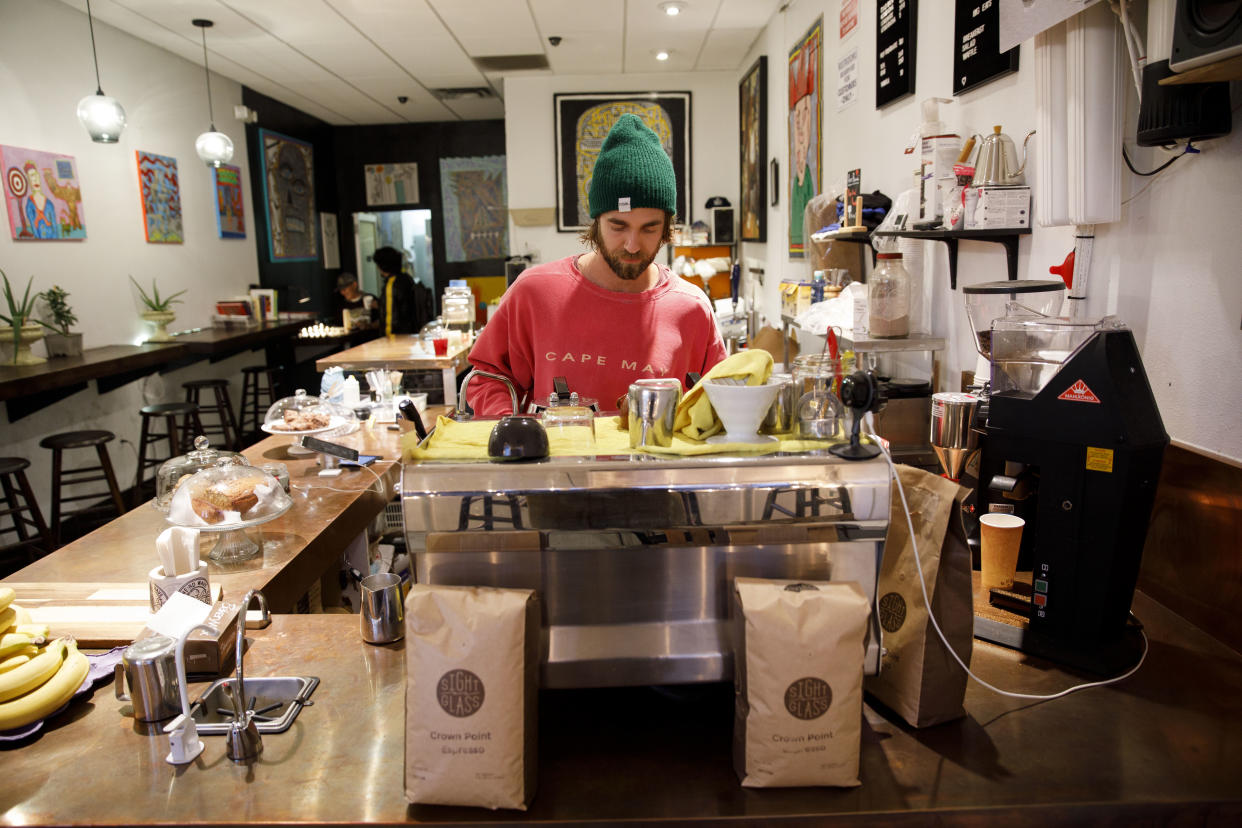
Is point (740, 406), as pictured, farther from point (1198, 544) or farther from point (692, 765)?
point (1198, 544)

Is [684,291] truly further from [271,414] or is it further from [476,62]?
[476,62]

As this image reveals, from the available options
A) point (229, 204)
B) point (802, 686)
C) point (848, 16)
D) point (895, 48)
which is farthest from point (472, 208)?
point (802, 686)

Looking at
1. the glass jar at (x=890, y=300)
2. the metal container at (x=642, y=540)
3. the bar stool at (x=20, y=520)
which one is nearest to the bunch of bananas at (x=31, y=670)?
the metal container at (x=642, y=540)

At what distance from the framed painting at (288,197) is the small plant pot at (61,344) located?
365cm

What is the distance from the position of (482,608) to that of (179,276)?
7205 millimetres

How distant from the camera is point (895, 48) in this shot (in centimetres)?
335

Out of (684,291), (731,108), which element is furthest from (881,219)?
(731,108)

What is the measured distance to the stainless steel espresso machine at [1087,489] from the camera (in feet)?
4.41

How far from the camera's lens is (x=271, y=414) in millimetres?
3258

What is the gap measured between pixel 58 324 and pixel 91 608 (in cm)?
463

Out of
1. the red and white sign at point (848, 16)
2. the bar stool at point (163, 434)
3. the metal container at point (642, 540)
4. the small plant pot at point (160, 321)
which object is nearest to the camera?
the metal container at point (642, 540)

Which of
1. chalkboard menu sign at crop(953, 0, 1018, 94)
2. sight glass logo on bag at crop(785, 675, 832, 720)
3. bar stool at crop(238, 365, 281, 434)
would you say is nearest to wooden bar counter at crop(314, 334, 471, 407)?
bar stool at crop(238, 365, 281, 434)

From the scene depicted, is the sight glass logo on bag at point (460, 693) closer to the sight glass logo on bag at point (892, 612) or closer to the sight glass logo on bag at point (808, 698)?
the sight glass logo on bag at point (808, 698)

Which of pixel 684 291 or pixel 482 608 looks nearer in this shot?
pixel 482 608
